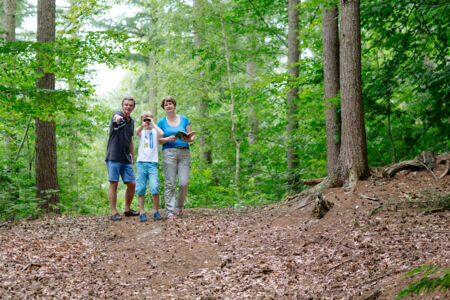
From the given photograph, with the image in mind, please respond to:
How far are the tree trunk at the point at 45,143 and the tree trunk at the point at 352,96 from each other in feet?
20.6

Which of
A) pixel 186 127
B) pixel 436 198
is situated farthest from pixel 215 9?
pixel 436 198

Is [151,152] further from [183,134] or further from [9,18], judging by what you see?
[9,18]

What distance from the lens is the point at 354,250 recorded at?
439 centimetres

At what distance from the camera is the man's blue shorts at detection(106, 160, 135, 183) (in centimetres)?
709

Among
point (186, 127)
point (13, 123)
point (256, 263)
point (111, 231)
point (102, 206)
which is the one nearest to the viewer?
point (256, 263)

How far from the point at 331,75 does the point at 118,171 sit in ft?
15.0

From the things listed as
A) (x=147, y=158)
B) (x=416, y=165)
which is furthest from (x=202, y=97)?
(x=416, y=165)

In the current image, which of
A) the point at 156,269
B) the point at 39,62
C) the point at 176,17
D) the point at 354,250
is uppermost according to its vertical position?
the point at 176,17

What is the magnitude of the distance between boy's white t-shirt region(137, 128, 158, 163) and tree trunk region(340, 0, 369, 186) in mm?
3390

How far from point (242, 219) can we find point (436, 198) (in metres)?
3.21

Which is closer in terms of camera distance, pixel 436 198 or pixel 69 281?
pixel 69 281

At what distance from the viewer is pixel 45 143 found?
862 cm

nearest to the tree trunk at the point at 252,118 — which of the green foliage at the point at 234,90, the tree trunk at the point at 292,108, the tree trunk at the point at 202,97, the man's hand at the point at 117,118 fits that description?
the green foliage at the point at 234,90

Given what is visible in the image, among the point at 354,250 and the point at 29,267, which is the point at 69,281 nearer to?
the point at 29,267
